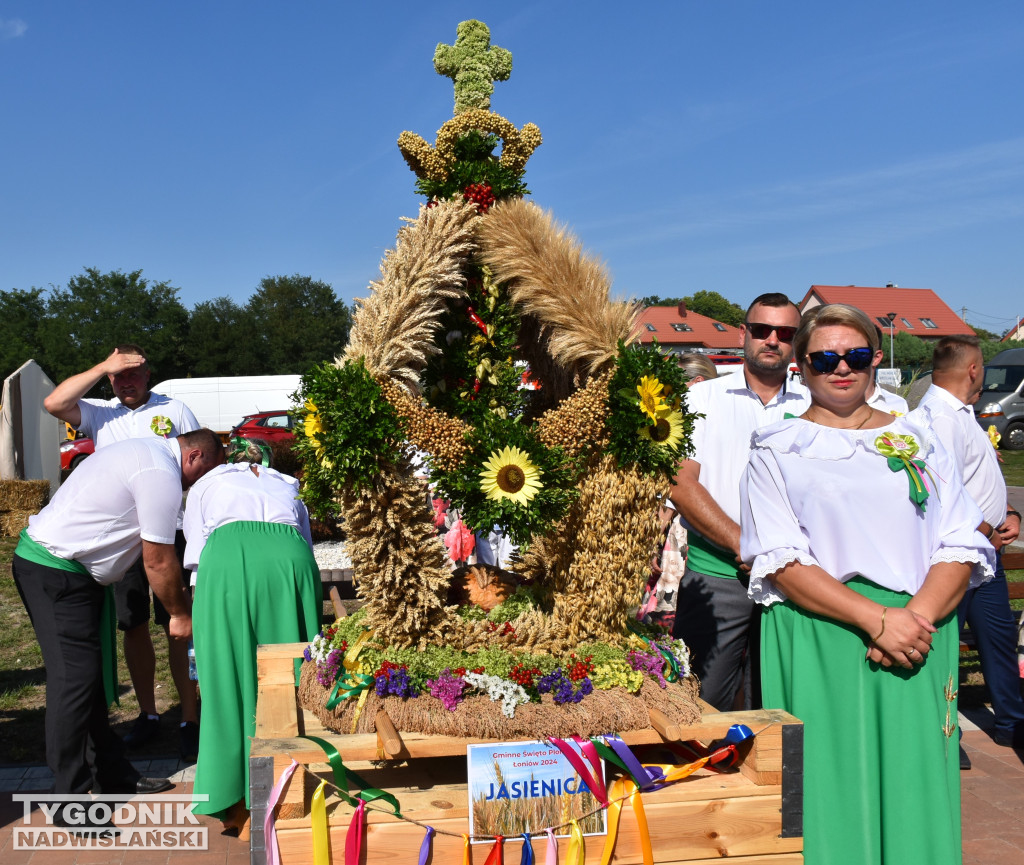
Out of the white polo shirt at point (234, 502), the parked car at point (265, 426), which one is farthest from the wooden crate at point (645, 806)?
the parked car at point (265, 426)

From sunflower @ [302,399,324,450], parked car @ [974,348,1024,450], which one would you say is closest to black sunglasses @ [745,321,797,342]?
sunflower @ [302,399,324,450]

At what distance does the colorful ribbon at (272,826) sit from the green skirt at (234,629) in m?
1.57

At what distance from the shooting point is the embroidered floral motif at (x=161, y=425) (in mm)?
4945

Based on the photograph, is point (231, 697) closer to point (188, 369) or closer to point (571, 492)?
point (571, 492)

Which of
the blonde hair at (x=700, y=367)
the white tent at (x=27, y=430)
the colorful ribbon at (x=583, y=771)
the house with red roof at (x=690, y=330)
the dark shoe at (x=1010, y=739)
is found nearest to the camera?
the colorful ribbon at (x=583, y=771)

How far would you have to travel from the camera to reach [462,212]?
104 inches

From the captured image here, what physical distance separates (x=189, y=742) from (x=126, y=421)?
1.92 m

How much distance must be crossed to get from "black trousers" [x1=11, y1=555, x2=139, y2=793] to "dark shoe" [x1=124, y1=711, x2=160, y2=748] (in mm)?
1096

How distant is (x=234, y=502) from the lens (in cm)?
380

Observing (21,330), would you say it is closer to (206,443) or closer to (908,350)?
(908,350)

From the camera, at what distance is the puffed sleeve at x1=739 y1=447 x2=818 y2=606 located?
2330 mm

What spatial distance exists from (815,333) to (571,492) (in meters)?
0.87

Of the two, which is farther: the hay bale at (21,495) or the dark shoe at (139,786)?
the hay bale at (21,495)

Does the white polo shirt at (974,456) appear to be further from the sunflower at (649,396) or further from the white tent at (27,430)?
the white tent at (27,430)
